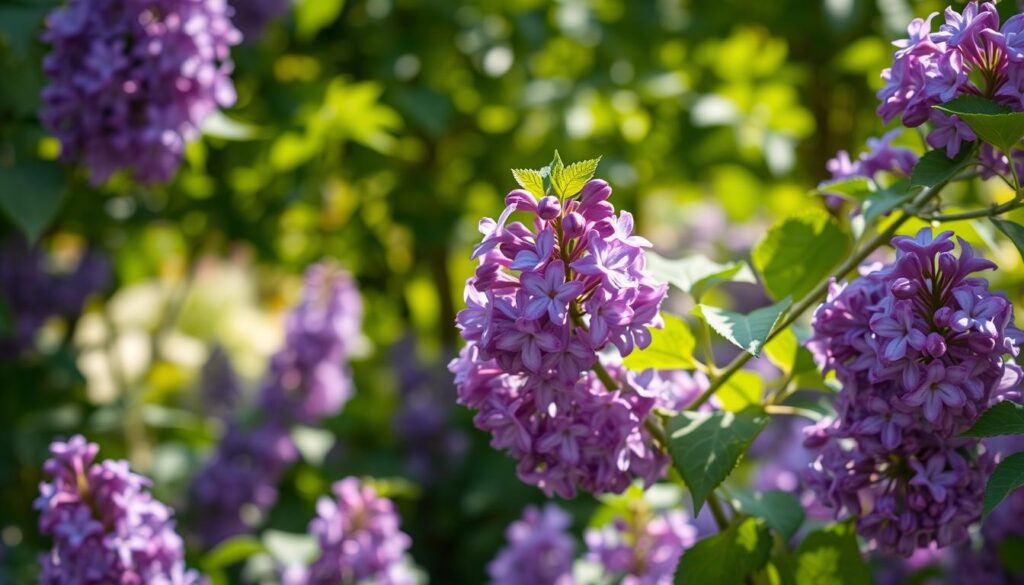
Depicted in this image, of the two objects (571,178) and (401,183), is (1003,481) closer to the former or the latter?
(571,178)

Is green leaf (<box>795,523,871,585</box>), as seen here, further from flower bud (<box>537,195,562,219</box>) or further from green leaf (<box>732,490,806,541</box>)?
flower bud (<box>537,195,562,219</box>)

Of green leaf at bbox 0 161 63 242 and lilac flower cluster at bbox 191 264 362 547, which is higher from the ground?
green leaf at bbox 0 161 63 242

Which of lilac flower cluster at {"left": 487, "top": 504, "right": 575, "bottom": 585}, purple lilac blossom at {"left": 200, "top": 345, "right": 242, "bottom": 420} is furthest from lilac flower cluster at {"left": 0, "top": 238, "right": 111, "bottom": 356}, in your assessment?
lilac flower cluster at {"left": 487, "top": 504, "right": 575, "bottom": 585}

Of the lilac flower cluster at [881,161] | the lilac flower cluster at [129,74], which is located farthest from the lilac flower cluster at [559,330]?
the lilac flower cluster at [129,74]

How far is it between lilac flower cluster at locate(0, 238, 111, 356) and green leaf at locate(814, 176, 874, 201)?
180cm

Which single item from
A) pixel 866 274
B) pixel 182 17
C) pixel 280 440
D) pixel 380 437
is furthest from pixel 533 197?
pixel 380 437

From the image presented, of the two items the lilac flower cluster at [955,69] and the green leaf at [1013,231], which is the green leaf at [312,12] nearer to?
the lilac flower cluster at [955,69]

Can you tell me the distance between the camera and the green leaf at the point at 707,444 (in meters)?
0.92

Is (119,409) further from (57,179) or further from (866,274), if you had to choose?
(866,274)

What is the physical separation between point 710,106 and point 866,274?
1674 millimetres

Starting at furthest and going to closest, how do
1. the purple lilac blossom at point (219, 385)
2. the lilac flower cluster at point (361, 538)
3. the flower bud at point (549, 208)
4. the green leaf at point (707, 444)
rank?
the purple lilac blossom at point (219, 385) < the lilac flower cluster at point (361, 538) < the green leaf at point (707, 444) < the flower bud at point (549, 208)

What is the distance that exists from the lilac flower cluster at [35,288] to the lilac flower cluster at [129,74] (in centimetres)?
91

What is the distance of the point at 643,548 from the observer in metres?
1.38

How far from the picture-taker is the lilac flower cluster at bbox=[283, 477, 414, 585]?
149 cm
